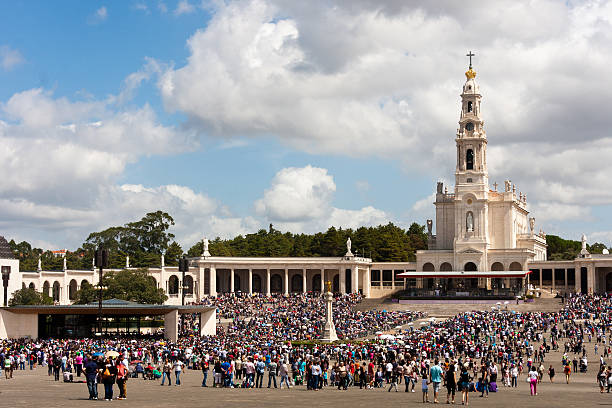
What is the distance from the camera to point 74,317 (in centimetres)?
6744

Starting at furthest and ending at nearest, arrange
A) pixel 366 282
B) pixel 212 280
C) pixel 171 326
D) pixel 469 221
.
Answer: pixel 366 282, pixel 212 280, pixel 469 221, pixel 171 326

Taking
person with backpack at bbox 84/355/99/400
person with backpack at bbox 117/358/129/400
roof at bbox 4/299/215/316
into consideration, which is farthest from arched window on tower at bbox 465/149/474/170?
person with backpack at bbox 84/355/99/400

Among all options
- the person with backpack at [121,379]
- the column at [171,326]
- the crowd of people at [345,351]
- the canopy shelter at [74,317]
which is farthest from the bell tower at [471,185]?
the person with backpack at [121,379]

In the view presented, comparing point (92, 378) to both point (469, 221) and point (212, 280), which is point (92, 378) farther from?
point (469, 221)

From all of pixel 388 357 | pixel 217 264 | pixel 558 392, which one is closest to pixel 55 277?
pixel 217 264

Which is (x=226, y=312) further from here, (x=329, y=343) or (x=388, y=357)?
(x=388, y=357)

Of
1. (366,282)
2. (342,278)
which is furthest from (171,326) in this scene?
(366,282)

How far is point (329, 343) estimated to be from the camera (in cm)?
6206

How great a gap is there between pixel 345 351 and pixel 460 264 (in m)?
56.4

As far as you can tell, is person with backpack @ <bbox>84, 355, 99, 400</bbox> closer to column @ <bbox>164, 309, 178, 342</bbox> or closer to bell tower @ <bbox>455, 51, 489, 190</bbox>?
column @ <bbox>164, 309, 178, 342</bbox>

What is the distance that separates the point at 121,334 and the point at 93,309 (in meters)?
4.77

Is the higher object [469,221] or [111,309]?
[469,221]

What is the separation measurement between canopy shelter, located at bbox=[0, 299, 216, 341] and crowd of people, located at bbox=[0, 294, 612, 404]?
2784 millimetres

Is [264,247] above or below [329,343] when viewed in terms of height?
above
